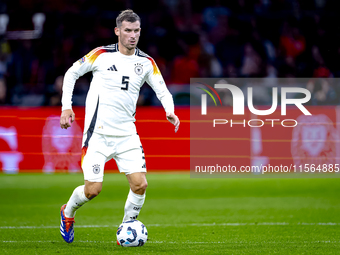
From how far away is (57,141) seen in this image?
12852 millimetres

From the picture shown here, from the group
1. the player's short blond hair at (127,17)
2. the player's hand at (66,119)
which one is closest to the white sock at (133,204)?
the player's hand at (66,119)

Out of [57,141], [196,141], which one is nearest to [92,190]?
[57,141]

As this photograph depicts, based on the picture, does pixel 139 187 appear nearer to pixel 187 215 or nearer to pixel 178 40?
pixel 187 215

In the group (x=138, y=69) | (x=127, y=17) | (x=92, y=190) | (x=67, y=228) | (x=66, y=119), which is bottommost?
(x=67, y=228)

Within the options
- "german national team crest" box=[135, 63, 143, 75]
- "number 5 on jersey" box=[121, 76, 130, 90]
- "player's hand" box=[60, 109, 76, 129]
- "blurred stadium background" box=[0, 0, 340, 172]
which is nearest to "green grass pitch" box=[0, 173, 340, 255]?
"player's hand" box=[60, 109, 76, 129]

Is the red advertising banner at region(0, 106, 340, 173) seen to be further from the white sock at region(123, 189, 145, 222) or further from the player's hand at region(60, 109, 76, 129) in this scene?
the player's hand at region(60, 109, 76, 129)

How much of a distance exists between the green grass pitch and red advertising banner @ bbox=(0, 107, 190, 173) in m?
0.39

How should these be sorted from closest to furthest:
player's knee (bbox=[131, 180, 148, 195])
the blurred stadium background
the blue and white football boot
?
player's knee (bbox=[131, 180, 148, 195])
the blue and white football boot
the blurred stadium background

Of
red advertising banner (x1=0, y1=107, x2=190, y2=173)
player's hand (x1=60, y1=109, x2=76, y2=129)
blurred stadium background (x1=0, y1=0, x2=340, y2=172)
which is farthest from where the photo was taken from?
blurred stadium background (x1=0, y1=0, x2=340, y2=172)

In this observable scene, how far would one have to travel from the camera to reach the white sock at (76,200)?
605cm

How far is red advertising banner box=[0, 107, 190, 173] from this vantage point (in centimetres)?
1276

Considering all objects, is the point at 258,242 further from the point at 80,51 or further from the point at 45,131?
the point at 80,51

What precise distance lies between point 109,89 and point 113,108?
196 millimetres

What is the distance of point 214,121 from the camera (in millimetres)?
13047
